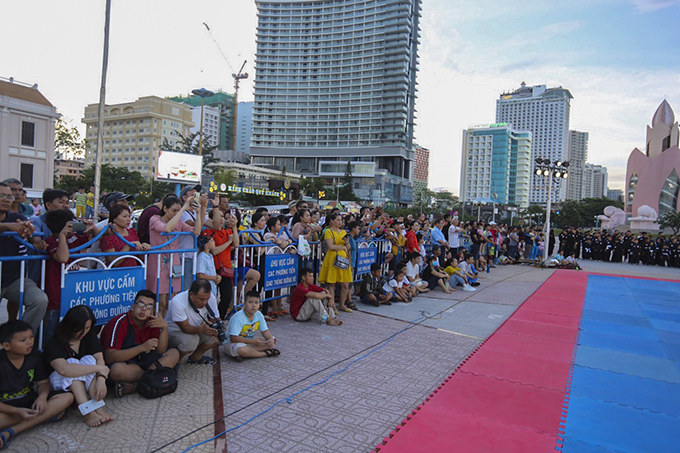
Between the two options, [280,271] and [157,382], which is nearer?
[157,382]

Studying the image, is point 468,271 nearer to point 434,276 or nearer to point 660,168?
point 434,276

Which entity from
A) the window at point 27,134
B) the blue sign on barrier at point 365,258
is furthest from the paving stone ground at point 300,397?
the window at point 27,134

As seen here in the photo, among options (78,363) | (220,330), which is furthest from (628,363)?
(78,363)

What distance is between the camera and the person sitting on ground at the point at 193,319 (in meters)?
4.48

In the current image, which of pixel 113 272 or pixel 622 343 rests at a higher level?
pixel 113 272

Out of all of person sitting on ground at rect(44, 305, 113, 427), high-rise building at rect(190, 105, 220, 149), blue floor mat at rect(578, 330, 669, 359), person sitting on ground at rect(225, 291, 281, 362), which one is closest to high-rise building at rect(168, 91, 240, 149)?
high-rise building at rect(190, 105, 220, 149)

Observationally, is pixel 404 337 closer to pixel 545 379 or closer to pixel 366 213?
pixel 545 379

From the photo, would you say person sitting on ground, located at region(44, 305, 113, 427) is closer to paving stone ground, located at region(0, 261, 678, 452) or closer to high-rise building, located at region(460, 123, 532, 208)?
paving stone ground, located at region(0, 261, 678, 452)

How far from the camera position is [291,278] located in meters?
7.47

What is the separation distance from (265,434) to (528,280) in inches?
492

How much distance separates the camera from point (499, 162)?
478 feet

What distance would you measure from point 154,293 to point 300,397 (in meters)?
1.87

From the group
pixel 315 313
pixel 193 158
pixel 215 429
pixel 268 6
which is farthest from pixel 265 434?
pixel 268 6

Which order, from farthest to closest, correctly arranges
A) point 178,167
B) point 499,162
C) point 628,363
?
point 499,162 < point 178,167 < point 628,363
